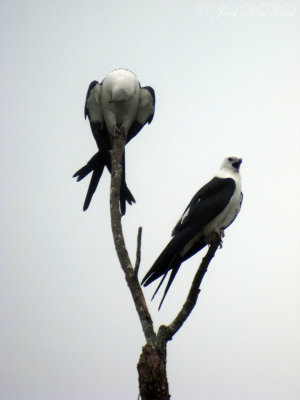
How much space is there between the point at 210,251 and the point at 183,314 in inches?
15.8

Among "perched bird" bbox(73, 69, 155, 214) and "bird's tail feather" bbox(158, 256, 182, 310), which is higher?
"perched bird" bbox(73, 69, 155, 214)

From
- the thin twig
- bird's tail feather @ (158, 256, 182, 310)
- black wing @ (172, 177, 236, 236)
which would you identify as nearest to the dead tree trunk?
the thin twig

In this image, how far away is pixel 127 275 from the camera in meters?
2.91

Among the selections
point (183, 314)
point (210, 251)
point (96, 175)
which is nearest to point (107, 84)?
point (96, 175)

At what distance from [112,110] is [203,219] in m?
1.33

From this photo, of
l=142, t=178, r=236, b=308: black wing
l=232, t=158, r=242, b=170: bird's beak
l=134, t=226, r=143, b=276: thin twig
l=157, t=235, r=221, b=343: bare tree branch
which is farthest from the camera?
l=232, t=158, r=242, b=170: bird's beak

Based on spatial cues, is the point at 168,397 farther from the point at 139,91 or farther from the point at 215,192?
the point at 139,91

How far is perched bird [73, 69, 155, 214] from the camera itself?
443cm

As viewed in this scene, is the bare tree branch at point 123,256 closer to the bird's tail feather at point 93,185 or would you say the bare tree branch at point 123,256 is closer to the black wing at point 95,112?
the bird's tail feather at point 93,185

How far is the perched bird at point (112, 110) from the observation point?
14.5 feet

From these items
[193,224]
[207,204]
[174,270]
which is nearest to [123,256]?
[174,270]

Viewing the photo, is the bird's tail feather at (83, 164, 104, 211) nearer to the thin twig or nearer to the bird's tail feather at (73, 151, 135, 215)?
the bird's tail feather at (73, 151, 135, 215)

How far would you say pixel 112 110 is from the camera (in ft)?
14.9

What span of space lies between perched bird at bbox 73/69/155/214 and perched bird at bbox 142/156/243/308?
2.16 feet
